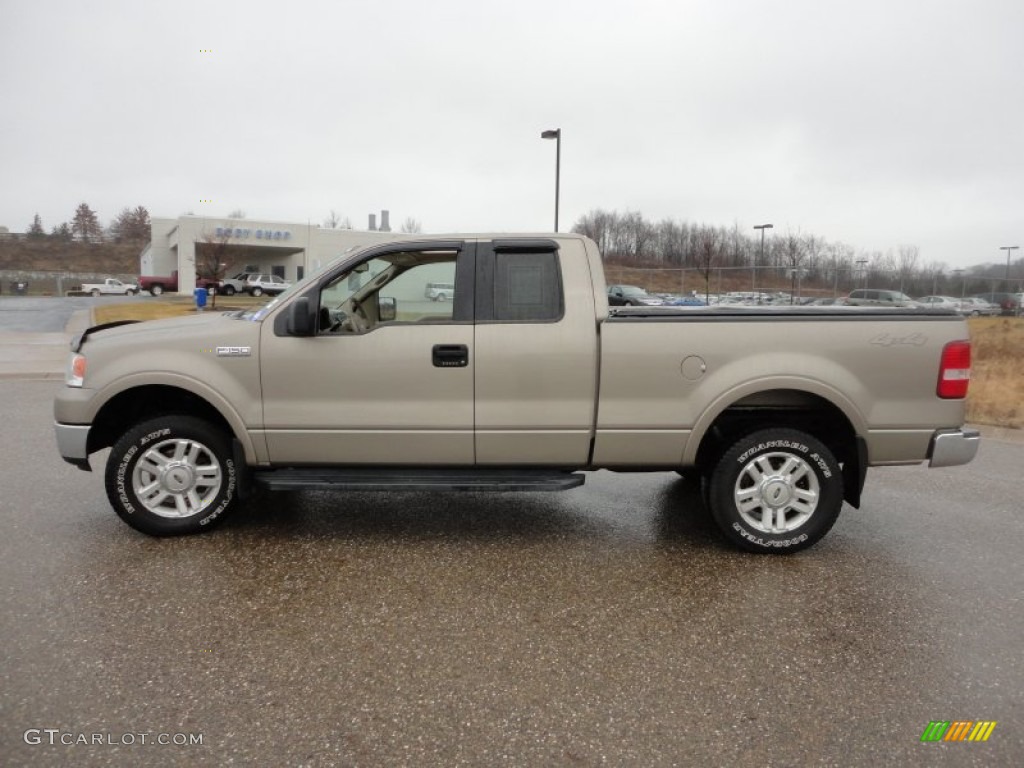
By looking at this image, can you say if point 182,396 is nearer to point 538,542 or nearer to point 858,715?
point 538,542

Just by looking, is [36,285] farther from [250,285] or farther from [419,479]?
[419,479]

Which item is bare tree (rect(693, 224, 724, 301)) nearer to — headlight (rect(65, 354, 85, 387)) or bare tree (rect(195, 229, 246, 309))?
bare tree (rect(195, 229, 246, 309))

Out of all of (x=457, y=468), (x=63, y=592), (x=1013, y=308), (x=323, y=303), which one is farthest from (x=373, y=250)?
(x=1013, y=308)

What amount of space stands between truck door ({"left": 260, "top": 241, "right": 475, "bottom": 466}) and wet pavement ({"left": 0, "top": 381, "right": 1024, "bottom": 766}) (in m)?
0.64

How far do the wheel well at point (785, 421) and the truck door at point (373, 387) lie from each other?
1624 mm

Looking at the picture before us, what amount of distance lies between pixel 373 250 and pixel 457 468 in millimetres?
1461

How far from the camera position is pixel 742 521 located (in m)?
4.43

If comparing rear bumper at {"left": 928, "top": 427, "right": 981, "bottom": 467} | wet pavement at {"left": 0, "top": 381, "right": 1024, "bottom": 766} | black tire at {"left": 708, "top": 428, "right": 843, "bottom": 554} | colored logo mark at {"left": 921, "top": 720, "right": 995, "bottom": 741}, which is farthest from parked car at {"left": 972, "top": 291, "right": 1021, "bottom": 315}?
colored logo mark at {"left": 921, "top": 720, "right": 995, "bottom": 741}

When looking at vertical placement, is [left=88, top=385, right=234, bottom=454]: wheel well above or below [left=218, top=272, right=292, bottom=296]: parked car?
below

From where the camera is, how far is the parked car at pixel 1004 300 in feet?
111

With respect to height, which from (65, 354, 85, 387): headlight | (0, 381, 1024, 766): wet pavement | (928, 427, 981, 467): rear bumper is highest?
(65, 354, 85, 387): headlight

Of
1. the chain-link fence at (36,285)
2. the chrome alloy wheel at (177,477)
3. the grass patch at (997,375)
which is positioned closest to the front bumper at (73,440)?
the chrome alloy wheel at (177,477)

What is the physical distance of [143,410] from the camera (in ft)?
15.7

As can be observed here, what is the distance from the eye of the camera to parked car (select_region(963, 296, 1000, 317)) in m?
33.4
